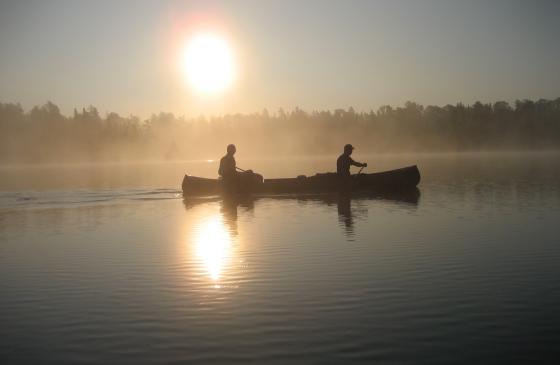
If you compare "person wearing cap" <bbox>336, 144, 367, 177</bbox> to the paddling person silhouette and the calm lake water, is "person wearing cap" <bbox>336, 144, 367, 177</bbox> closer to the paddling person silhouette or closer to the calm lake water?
the paddling person silhouette

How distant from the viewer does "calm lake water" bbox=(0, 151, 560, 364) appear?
8023 millimetres

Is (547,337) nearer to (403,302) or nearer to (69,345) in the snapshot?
(403,302)

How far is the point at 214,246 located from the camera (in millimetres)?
16734

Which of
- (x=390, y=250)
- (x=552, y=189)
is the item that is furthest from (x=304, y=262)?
(x=552, y=189)

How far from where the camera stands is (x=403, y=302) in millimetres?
10016

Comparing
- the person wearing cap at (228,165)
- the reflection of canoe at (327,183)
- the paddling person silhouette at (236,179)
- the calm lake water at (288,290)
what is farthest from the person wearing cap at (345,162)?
the calm lake water at (288,290)

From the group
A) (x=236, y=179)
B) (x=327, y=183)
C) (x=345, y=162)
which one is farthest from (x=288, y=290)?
(x=236, y=179)

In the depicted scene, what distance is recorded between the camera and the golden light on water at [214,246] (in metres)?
13.6

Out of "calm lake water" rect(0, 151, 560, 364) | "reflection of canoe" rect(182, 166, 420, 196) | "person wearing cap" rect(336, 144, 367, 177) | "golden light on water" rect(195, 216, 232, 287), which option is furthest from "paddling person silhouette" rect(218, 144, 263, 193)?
"calm lake water" rect(0, 151, 560, 364)

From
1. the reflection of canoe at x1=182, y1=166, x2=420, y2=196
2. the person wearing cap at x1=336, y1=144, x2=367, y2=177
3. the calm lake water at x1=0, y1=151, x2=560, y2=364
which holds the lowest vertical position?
the calm lake water at x1=0, y1=151, x2=560, y2=364

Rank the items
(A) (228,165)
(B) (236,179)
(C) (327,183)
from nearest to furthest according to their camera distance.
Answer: (A) (228,165)
(C) (327,183)
(B) (236,179)

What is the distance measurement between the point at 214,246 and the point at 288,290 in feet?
19.6

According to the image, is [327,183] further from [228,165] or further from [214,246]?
[214,246]

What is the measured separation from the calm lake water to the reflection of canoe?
876 centimetres
